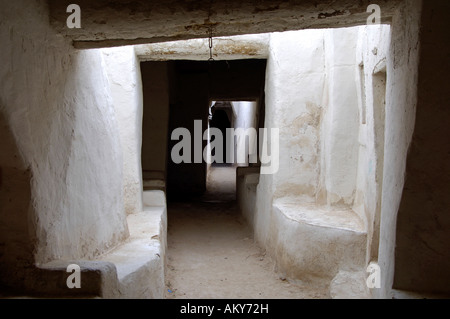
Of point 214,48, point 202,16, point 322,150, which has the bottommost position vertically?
point 322,150

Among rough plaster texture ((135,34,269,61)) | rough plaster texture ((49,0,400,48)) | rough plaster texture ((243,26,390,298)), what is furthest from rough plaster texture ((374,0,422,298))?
rough plaster texture ((135,34,269,61))

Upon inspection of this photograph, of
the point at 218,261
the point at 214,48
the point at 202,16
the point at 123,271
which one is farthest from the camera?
the point at 218,261

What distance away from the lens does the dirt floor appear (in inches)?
176

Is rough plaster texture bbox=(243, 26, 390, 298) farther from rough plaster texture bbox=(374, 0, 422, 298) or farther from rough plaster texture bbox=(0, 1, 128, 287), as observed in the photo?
rough plaster texture bbox=(0, 1, 128, 287)

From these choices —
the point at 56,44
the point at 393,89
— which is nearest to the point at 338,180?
the point at 393,89

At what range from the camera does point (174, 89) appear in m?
9.41

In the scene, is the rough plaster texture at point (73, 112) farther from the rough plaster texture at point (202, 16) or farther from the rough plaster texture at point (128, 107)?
the rough plaster texture at point (128, 107)

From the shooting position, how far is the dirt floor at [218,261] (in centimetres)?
446

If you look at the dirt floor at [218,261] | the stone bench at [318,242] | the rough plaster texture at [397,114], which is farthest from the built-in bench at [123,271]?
the rough plaster texture at [397,114]

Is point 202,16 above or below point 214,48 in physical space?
below

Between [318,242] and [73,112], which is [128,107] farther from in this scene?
[318,242]

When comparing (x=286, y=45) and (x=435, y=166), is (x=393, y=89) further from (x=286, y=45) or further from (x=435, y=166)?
(x=286, y=45)

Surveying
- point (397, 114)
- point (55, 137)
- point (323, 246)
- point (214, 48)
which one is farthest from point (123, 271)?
point (214, 48)

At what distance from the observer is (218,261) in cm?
554
